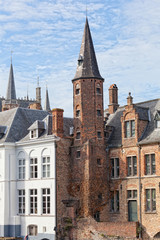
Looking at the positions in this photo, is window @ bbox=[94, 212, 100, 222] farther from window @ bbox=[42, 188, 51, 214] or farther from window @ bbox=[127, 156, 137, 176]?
window @ bbox=[127, 156, 137, 176]

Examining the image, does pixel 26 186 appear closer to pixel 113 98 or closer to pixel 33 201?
pixel 33 201

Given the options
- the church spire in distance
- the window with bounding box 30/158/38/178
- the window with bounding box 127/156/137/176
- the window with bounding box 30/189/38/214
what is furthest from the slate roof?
the church spire in distance

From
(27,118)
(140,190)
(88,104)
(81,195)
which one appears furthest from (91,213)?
(27,118)

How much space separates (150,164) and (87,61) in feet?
40.2

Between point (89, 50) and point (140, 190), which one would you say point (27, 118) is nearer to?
point (89, 50)

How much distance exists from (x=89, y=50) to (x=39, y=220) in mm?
17327

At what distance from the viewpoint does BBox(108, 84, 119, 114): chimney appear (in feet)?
167

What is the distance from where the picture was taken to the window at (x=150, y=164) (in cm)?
4078

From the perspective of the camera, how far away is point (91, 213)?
141 feet

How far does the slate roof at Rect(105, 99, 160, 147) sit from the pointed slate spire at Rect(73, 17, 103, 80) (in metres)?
5.02

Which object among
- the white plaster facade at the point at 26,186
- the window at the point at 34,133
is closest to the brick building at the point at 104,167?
the white plaster facade at the point at 26,186

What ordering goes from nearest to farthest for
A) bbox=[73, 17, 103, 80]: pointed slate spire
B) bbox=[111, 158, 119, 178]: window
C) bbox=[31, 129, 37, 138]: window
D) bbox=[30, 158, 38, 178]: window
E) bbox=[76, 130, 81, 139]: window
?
bbox=[111, 158, 119, 178]: window, bbox=[76, 130, 81, 139]: window, bbox=[73, 17, 103, 80]: pointed slate spire, bbox=[30, 158, 38, 178]: window, bbox=[31, 129, 37, 138]: window

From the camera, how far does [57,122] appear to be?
45031mm

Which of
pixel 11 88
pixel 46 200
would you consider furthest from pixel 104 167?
pixel 11 88
